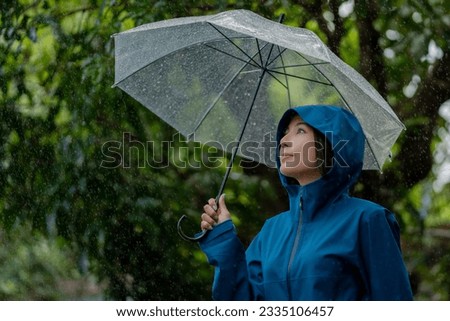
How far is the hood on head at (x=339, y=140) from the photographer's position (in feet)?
7.55

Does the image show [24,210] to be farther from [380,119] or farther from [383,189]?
[380,119]

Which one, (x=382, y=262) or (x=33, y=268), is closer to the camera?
(x=382, y=262)

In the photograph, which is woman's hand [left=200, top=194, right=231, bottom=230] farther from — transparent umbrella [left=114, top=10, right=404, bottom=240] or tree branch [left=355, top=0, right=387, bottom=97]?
tree branch [left=355, top=0, right=387, bottom=97]

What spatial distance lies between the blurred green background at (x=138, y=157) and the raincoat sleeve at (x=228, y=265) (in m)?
2.46

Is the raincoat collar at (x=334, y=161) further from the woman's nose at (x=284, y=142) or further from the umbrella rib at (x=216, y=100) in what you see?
the umbrella rib at (x=216, y=100)

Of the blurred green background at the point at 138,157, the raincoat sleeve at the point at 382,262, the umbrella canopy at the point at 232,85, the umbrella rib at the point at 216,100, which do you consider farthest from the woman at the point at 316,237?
the blurred green background at the point at 138,157

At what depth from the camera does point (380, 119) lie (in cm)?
281

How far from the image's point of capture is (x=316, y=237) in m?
2.23

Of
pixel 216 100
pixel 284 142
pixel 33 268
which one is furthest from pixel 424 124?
pixel 284 142

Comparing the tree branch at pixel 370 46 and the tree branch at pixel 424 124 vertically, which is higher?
the tree branch at pixel 370 46

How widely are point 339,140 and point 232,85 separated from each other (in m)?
0.76

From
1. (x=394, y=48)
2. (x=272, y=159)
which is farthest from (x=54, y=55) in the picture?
(x=272, y=159)

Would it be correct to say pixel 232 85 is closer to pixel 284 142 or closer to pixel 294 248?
pixel 284 142

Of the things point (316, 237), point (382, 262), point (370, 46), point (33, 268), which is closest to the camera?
point (382, 262)
